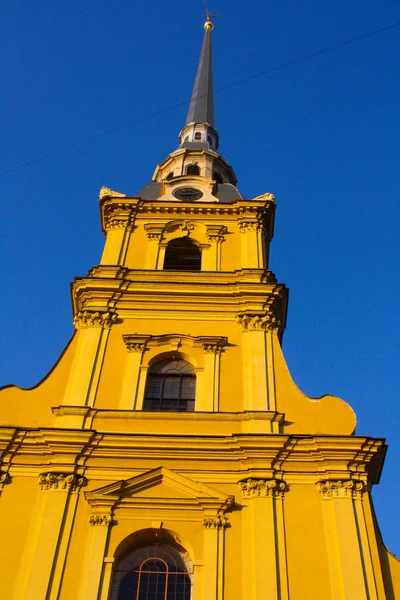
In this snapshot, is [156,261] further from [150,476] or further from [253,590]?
[253,590]

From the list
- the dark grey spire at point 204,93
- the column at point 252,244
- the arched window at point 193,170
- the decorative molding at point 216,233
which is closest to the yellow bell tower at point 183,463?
the column at point 252,244

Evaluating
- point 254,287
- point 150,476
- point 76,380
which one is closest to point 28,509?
point 150,476

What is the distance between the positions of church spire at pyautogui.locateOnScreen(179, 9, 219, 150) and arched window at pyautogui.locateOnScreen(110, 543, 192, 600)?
883 inches

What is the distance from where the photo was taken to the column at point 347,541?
45.8ft

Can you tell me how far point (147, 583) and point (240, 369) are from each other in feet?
19.4

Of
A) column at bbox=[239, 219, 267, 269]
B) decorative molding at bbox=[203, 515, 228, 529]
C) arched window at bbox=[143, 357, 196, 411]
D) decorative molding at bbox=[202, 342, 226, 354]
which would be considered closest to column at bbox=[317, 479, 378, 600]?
decorative molding at bbox=[203, 515, 228, 529]

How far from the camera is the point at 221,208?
25.0 meters

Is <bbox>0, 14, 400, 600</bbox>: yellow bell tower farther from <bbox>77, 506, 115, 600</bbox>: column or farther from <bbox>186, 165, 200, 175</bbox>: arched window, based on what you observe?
<bbox>186, 165, 200, 175</bbox>: arched window

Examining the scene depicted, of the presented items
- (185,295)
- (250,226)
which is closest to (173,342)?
(185,295)

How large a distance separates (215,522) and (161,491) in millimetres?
1381

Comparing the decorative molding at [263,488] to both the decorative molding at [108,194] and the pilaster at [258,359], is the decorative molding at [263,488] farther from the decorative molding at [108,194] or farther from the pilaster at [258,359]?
the decorative molding at [108,194]

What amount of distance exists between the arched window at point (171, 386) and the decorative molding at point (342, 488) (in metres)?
3.88

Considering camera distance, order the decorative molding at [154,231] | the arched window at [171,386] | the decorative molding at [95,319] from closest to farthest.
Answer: the arched window at [171,386] → the decorative molding at [95,319] → the decorative molding at [154,231]

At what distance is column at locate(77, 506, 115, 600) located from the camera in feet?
45.9
